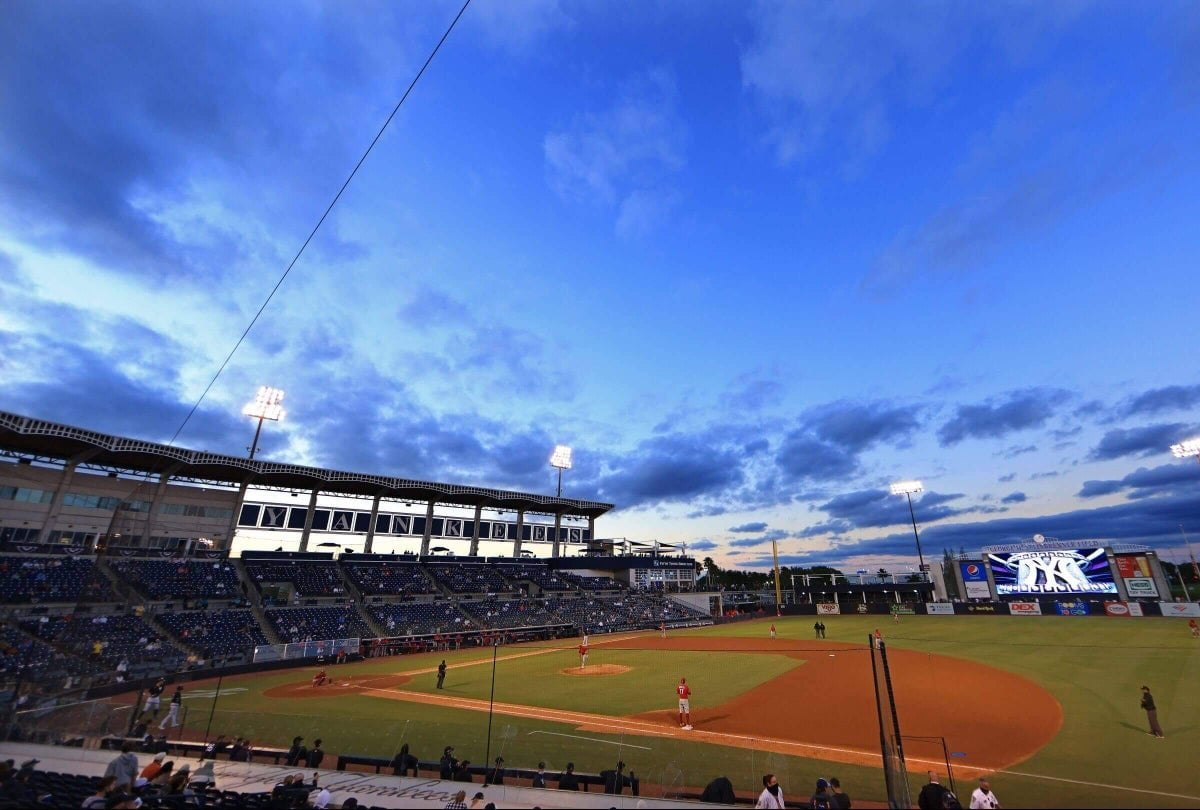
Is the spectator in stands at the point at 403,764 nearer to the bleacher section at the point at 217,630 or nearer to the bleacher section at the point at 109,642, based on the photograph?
the bleacher section at the point at 109,642

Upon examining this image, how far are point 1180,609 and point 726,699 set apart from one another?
53.4m

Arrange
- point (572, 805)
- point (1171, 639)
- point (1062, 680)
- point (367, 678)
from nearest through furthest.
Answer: point (572, 805) < point (1062, 680) < point (367, 678) < point (1171, 639)

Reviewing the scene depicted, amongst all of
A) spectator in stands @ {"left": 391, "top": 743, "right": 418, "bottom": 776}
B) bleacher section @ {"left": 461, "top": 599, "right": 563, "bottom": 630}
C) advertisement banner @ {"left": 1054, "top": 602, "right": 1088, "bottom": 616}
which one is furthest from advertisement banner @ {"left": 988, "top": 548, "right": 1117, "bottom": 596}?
spectator in stands @ {"left": 391, "top": 743, "right": 418, "bottom": 776}

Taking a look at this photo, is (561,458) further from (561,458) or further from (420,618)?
(420,618)

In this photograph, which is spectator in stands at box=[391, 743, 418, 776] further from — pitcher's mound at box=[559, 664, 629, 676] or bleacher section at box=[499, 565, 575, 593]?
bleacher section at box=[499, 565, 575, 593]

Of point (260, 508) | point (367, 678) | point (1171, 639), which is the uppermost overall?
point (260, 508)

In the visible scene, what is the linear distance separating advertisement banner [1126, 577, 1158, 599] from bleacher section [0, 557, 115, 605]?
91.0 m

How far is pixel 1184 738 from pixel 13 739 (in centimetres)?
3562

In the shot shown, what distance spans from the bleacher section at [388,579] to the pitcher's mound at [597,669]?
2615cm

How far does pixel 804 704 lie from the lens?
22.7 m

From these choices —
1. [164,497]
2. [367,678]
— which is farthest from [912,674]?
[164,497]

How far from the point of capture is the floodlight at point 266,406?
Result: 55.4 meters

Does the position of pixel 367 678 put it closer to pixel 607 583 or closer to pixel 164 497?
pixel 164 497

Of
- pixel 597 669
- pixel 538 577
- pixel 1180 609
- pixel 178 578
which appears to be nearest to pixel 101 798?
pixel 597 669
